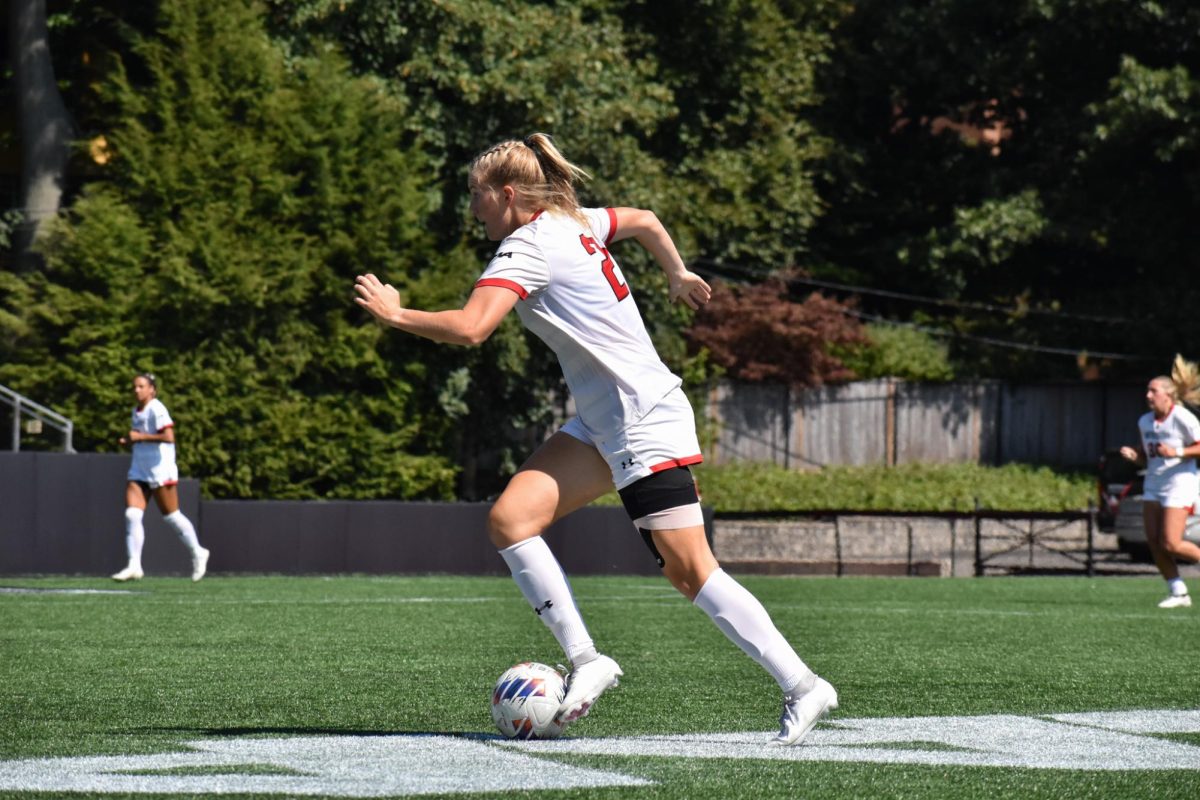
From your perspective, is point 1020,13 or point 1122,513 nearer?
point 1122,513

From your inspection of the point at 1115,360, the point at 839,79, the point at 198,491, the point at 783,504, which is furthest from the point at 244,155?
the point at 1115,360

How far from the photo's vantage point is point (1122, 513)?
26875 mm

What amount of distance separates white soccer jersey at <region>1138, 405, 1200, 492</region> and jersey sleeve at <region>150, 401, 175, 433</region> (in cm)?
940

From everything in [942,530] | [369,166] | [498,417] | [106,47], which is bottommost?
[942,530]

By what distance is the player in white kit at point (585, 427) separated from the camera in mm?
5770

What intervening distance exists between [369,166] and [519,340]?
357 cm

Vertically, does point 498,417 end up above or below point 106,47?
below

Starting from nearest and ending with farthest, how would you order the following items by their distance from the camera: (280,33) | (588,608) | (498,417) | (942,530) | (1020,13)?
(588,608) < (280,33) < (498,417) < (942,530) < (1020,13)

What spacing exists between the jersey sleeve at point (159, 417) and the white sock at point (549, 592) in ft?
41.2

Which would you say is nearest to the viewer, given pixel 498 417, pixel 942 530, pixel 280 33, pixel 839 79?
pixel 280 33

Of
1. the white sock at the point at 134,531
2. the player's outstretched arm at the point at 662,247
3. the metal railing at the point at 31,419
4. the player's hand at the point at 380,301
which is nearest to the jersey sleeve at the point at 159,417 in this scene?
the white sock at the point at 134,531

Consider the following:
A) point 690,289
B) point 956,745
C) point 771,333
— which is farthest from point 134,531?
point 771,333

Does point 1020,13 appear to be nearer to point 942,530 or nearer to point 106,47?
point 942,530

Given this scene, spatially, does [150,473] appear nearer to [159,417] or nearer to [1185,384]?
[159,417]
